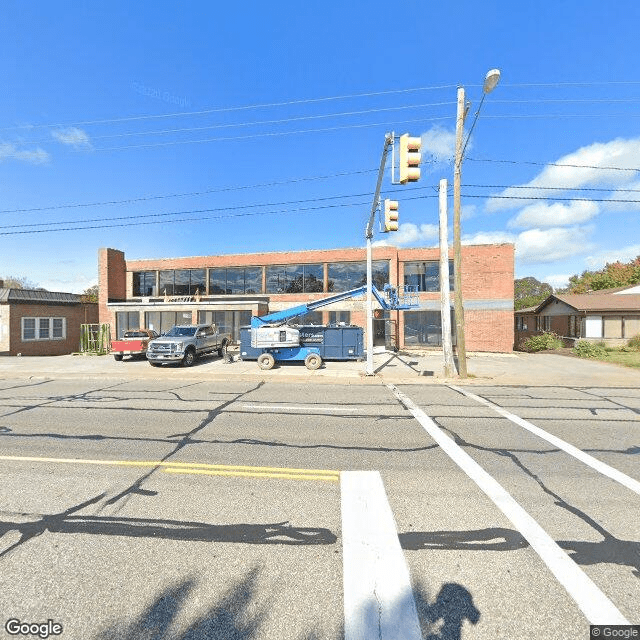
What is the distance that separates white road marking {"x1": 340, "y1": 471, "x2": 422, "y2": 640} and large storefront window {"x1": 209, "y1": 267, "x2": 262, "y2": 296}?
25.9 meters

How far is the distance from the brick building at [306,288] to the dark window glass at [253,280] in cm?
8

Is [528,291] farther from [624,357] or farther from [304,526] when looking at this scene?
[304,526]

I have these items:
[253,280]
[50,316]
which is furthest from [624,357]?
[50,316]

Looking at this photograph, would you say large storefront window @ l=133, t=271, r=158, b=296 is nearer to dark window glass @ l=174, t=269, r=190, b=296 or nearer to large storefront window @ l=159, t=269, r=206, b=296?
large storefront window @ l=159, t=269, r=206, b=296

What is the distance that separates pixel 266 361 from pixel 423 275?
1558 centimetres

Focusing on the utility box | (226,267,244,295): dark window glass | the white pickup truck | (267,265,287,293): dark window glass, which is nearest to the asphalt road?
the white pickup truck

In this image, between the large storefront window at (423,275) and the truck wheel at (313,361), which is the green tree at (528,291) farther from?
the truck wheel at (313,361)

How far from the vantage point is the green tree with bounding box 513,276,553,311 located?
51697mm

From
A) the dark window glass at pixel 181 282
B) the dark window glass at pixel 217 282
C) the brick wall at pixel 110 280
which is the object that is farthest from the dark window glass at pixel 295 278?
the brick wall at pixel 110 280

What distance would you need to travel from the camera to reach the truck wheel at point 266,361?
52.5 ft

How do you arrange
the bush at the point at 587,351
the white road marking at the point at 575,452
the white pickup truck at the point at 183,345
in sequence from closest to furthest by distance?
the white road marking at the point at 575,452 → the white pickup truck at the point at 183,345 → the bush at the point at 587,351

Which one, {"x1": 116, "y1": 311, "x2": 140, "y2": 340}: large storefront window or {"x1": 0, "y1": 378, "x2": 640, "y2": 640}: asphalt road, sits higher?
{"x1": 116, "y1": 311, "x2": 140, "y2": 340}: large storefront window

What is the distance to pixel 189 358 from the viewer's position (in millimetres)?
17406

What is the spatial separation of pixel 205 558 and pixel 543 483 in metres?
4.27
